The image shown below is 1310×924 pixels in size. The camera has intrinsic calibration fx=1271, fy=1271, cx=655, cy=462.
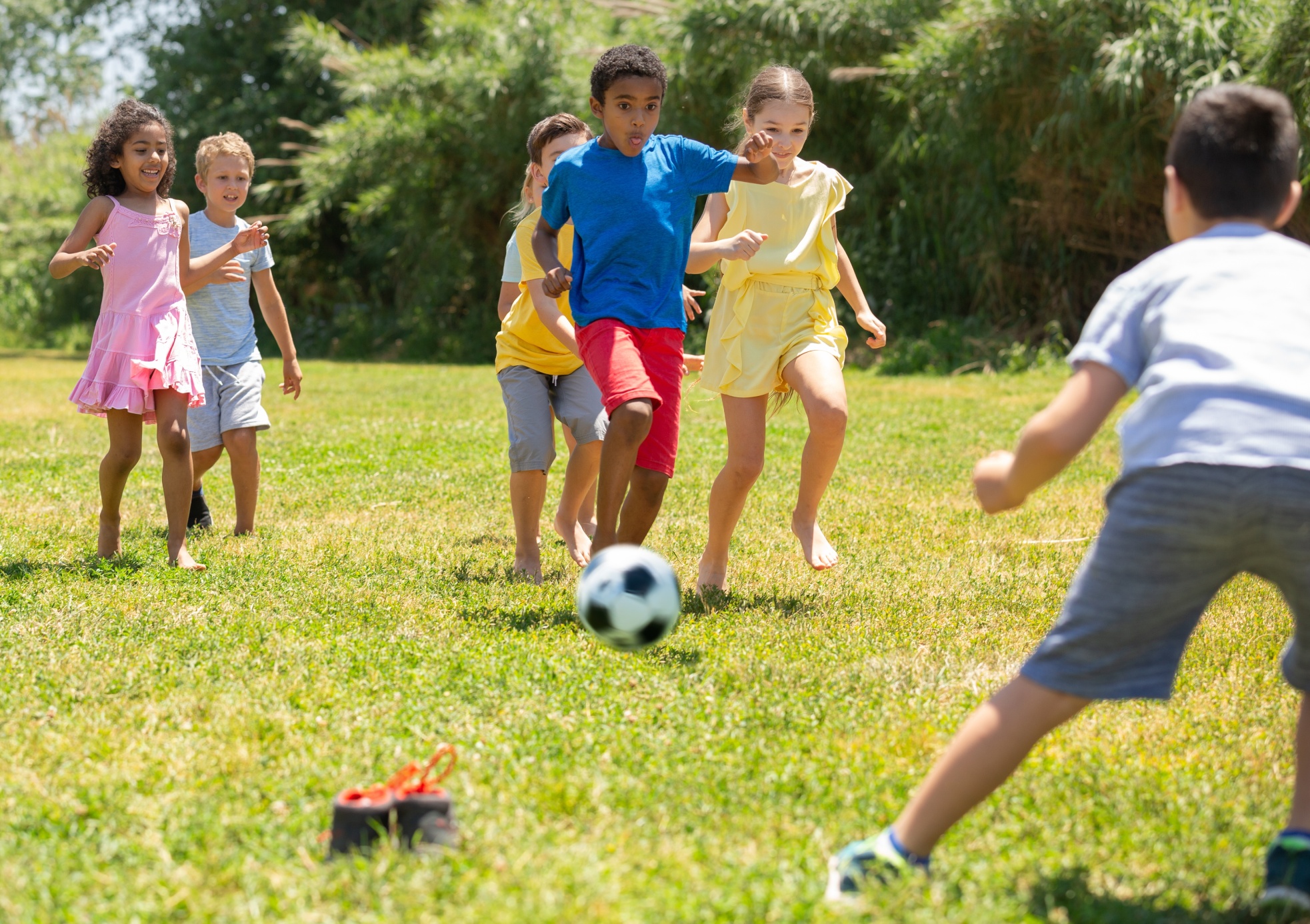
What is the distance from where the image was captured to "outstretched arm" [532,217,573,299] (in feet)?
13.6

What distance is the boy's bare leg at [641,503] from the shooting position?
433 centimetres

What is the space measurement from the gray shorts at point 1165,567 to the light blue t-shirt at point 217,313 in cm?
463

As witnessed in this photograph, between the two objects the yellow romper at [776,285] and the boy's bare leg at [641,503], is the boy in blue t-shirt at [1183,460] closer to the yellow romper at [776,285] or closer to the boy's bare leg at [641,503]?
the boy's bare leg at [641,503]

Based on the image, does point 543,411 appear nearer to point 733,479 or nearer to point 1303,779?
point 733,479

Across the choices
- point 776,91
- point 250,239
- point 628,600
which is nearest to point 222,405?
point 250,239

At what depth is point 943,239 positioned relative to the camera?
1599cm

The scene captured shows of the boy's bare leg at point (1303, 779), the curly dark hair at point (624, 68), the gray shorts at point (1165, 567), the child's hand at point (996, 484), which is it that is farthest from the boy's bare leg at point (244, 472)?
the boy's bare leg at point (1303, 779)

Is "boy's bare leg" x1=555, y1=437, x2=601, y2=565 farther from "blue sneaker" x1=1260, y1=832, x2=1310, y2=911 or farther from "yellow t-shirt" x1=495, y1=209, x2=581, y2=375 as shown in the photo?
"blue sneaker" x1=1260, y1=832, x2=1310, y2=911

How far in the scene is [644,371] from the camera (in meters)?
4.25

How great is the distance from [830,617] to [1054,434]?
2.20 metres

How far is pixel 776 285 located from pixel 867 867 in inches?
108

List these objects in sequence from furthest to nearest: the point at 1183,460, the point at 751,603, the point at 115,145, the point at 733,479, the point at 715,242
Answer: the point at 115,145
the point at 733,479
the point at 751,603
the point at 715,242
the point at 1183,460

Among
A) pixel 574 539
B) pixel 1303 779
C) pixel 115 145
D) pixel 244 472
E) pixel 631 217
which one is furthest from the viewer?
pixel 244 472

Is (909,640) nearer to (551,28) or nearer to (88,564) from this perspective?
(88,564)
